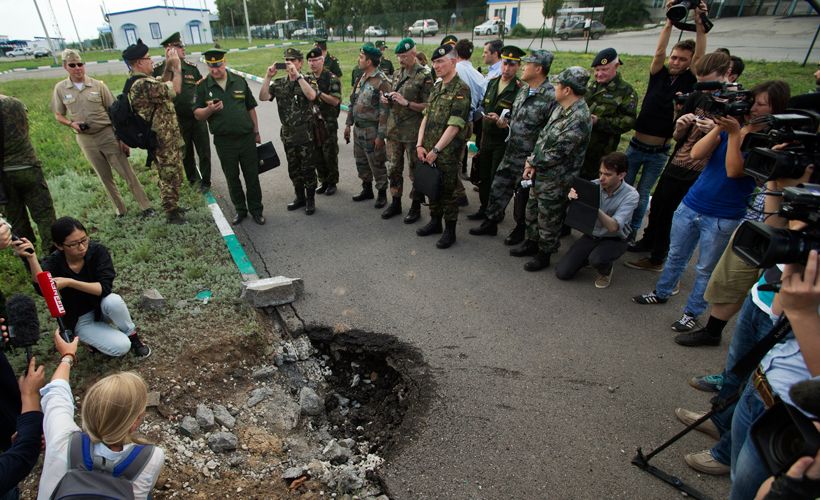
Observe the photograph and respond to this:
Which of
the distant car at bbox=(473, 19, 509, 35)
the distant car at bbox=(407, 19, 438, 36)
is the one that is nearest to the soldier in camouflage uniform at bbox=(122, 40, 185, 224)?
the distant car at bbox=(407, 19, 438, 36)

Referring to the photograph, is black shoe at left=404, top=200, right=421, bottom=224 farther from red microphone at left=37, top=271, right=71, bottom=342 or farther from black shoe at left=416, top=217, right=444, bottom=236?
red microphone at left=37, top=271, right=71, bottom=342

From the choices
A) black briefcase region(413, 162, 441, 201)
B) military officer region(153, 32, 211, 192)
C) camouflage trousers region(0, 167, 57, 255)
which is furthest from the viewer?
military officer region(153, 32, 211, 192)

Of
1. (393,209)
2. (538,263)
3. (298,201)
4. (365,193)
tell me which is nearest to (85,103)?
(298,201)

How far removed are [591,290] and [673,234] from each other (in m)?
0.90

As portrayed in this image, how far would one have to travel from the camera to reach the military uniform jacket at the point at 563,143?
4.20 m

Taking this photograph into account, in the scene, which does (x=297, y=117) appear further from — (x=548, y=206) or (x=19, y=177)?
(x=548, y=206)

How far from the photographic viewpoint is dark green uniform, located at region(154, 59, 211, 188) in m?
6.26

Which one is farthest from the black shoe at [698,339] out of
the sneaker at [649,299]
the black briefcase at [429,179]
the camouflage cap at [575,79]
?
the black briefcase at [429,179]

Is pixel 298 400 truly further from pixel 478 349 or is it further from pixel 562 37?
pixel 562 37

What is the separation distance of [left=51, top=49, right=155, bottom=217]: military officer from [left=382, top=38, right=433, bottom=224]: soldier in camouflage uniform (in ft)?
10.3

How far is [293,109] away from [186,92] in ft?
5.62

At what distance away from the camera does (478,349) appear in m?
3.65

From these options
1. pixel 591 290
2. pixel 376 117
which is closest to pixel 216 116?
pixel 376 117

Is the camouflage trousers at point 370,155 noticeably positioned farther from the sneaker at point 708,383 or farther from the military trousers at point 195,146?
the sneaker at point 708,383
